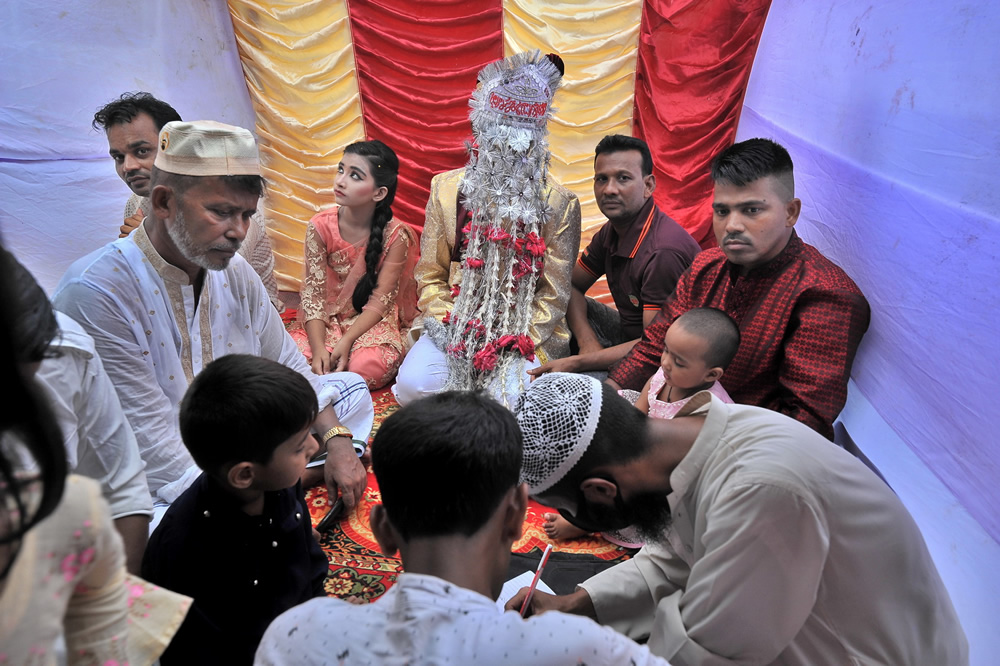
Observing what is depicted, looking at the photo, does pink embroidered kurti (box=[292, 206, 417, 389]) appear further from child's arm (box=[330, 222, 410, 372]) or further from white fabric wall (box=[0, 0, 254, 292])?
white fabric wall (box=[0, 0, 254, 292])

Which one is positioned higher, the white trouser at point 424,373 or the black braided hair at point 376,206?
the black braided hair at point 376,206

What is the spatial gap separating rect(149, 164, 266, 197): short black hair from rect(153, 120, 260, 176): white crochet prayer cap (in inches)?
0.5

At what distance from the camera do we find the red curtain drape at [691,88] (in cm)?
411

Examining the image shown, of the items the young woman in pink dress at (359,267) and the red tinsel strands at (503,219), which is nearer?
the red tinsel strands at (503,219)

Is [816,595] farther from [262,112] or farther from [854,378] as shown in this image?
[262,112]

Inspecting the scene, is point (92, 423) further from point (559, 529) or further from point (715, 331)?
point (715, 331)

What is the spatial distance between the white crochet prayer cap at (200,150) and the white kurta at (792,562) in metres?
1.52

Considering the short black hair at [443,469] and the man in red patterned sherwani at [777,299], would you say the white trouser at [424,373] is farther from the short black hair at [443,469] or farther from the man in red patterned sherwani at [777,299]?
the short black hair at [443,469]

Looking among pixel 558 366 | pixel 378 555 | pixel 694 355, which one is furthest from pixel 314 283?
pixel 694 355

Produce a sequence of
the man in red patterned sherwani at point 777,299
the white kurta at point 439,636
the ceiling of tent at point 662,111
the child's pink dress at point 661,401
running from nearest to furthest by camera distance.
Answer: the white kurta at point 439,636
the ceiling of tent at point 662,111
the man in red patterned sherwani at point 777,299
the child's pink dress at point 661,401

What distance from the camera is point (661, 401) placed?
2.57m

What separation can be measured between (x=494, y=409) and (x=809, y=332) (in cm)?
164

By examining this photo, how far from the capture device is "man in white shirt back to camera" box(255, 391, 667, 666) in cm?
86

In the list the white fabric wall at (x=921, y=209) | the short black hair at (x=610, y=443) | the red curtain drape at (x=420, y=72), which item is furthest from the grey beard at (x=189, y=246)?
the red curtain drape at (x=420, y=72)
